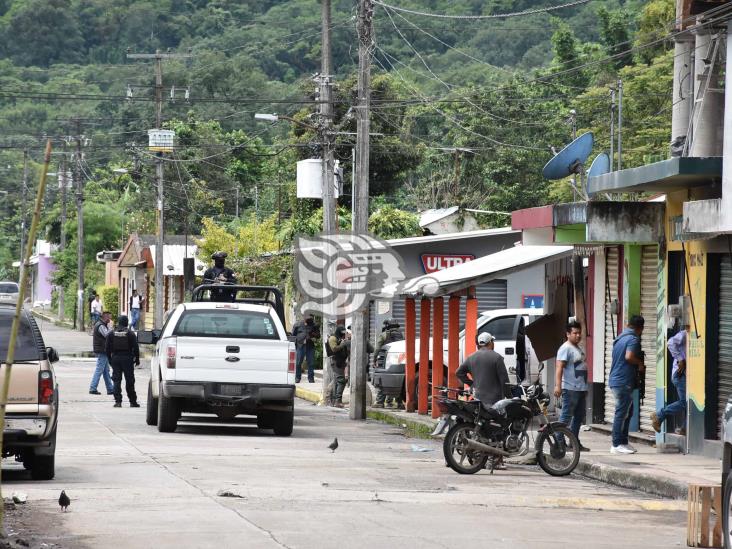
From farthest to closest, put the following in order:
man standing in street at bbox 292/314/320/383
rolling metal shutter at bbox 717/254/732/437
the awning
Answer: man standing in street at bbox 292/314/320/383
the awning
rolling metal shutter at bbox 717/254/732/437

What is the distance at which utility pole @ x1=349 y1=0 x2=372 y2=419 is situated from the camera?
25609 millimetres

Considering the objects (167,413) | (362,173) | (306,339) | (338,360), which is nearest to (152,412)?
(167,413)

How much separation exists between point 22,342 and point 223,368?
637cm

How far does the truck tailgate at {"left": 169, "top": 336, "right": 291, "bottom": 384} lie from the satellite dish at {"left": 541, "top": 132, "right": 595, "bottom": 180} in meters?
5.10

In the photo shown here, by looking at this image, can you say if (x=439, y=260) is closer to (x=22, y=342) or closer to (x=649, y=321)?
(x=649, y=321)

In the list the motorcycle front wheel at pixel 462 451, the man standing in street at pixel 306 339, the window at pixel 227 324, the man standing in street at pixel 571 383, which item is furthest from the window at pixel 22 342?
the man standing in street at pixel 306 339

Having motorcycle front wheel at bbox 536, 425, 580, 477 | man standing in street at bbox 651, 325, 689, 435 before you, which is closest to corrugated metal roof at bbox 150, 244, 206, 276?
man standing in street at bbox 651, 325, 689, 435

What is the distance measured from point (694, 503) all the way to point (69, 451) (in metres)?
9.30

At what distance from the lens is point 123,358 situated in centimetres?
2741

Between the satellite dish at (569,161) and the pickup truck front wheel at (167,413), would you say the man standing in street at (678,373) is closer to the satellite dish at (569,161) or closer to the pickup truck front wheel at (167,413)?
the satellite dish at (569,161)

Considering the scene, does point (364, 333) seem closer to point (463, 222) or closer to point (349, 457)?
point (349, 457)

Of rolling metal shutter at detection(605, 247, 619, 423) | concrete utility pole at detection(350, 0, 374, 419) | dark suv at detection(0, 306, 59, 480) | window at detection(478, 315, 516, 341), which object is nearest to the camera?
dark suv at detection(0, 306, 59, 480)

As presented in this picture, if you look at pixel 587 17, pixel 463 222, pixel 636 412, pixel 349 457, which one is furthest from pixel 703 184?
pixel 587 17

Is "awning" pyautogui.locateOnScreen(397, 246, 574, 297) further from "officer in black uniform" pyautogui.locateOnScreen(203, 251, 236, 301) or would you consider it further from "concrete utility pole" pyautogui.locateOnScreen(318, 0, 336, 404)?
"concrete utility pole" pyautogui.locateOnScreen(318, 0, 336, 404)
